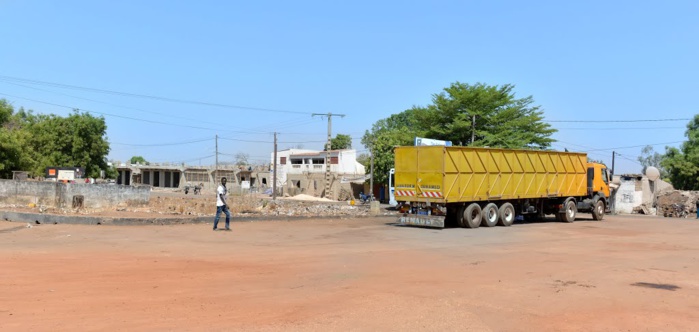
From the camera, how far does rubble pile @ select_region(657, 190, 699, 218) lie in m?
33.8

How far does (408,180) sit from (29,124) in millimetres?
48272

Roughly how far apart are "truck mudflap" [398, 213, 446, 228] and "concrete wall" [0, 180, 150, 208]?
534 inches

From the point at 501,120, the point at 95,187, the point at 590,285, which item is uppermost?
the point at 501,120

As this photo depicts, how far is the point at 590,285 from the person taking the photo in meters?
8.52

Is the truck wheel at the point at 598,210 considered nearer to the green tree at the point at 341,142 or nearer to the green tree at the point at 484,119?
the green tree at the point at 484,119

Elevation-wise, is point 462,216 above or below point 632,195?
below

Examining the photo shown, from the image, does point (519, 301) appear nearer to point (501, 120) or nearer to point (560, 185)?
point (560, 185)

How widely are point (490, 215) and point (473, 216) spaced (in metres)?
0.92

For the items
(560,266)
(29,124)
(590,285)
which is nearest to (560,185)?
(560,266)

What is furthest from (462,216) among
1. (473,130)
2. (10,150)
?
(10,150)

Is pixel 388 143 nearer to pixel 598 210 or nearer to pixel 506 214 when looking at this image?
pixel 598 210

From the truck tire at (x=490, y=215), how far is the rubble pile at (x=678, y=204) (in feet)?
64.1

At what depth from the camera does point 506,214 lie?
2148cm

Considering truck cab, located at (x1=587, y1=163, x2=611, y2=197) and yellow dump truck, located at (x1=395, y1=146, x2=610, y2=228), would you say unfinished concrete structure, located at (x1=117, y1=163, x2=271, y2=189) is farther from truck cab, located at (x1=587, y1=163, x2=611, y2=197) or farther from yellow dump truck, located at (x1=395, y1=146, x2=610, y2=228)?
yellow dump truck, located at (x1=395, y1=146, x2=610, y2=228)
